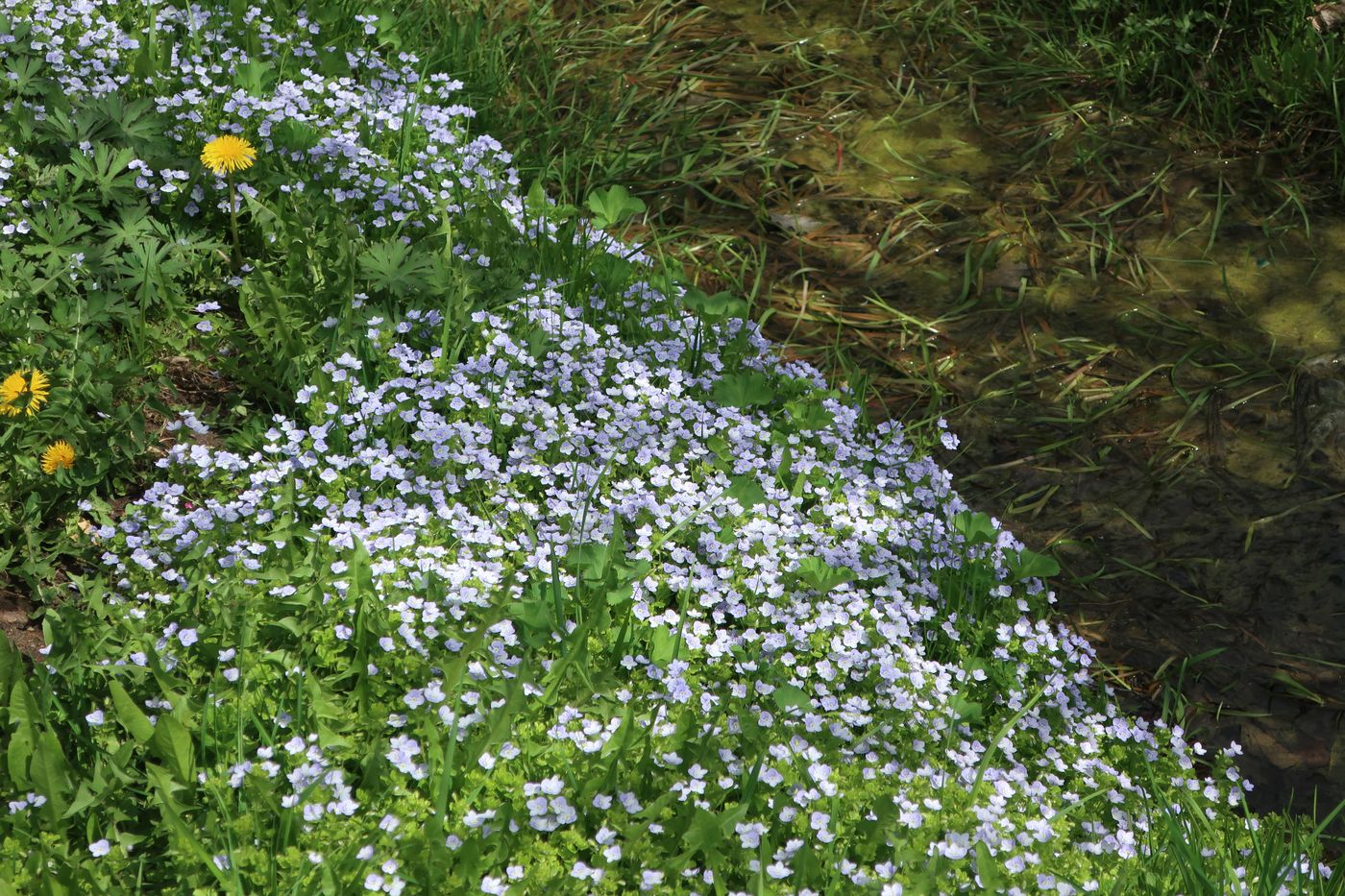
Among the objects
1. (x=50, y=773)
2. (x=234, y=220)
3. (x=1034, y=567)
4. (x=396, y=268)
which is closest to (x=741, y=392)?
(x=1034, y=567)

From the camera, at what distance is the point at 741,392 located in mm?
3938

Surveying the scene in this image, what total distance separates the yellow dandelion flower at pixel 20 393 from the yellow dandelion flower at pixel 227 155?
85cm

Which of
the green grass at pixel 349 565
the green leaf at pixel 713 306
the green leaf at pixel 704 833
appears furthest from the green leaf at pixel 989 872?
the green leaf at pixel 713 306

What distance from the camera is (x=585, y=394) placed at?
3863 millimetres

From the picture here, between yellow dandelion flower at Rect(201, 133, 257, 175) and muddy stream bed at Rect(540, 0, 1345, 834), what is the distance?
6.07 feet

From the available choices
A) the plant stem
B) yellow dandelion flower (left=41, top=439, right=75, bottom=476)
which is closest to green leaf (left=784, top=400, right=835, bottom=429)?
the plant stem

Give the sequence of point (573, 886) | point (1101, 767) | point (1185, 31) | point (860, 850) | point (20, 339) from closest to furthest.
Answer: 1. point (573, 886)
2. point (860, 850)
3. point (1101, 767)
4. point (20, 339)
5. point (1185, 31)

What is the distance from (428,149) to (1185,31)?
3554 mm

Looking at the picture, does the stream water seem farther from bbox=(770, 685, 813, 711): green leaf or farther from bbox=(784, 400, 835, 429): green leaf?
bbox=(770, 685, 813, 711): green leaf

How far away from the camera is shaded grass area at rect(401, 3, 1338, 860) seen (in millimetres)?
4273

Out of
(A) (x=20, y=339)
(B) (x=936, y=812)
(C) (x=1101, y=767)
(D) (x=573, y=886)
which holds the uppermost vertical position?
(A) (x=20, y=339)

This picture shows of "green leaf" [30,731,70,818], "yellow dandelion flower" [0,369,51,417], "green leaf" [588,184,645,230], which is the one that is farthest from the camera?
"green leaf" [588,184,645,230]

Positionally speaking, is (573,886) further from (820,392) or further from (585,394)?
(820,392)

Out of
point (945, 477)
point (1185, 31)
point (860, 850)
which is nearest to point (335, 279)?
point (945, 477)
